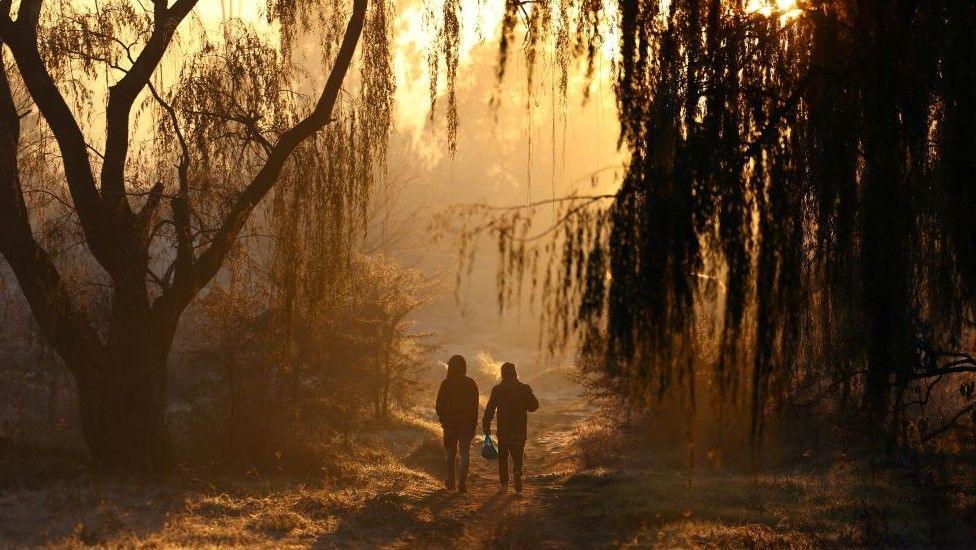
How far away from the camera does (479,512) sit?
40.8 feet

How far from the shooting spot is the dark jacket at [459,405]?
13938mm

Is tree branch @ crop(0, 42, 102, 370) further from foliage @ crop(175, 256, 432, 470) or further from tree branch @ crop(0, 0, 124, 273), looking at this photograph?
foliage @ crop(175, 256, 432, 470)

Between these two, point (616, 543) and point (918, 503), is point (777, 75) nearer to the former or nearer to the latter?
point (616, 543)

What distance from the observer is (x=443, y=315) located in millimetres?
67438

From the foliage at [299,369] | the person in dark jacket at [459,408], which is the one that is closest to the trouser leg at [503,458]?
the person in dark jacket at [459,408]

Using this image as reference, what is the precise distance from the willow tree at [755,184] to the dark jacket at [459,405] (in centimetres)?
713

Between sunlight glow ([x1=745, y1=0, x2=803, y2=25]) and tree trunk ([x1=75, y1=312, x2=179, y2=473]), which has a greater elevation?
sunlight glow ([x1=745, y1=0, x2=803, y2=25])

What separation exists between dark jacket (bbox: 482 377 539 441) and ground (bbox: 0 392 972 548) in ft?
2.94

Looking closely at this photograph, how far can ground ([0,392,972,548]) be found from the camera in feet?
32.6

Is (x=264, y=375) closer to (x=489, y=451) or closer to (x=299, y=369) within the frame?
(x=299, y=369)

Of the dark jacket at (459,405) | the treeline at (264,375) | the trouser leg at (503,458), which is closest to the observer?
the dark jacket at (459,405)

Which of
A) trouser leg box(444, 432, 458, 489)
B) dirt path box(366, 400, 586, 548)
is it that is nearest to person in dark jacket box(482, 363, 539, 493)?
trouser leg box(444, 432, 458, 489)

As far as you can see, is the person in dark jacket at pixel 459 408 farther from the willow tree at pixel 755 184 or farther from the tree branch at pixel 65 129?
the willow tree at pixel 755 184

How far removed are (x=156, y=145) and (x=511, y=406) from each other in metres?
5.99
